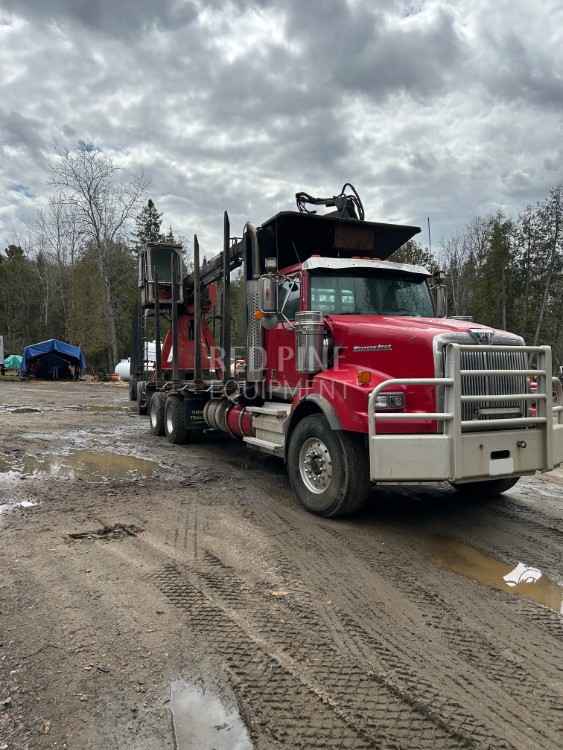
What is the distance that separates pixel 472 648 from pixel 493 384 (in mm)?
2561

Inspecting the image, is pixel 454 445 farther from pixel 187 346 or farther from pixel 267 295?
pixel 187 346

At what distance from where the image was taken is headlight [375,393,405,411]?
4.94 metres

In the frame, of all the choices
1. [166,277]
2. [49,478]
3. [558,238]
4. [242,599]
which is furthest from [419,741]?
[558,238]

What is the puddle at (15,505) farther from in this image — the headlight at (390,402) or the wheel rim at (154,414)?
the wheel rim at (154,414)

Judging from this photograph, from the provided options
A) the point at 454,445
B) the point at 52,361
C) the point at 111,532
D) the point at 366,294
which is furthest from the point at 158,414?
the point at 52,361

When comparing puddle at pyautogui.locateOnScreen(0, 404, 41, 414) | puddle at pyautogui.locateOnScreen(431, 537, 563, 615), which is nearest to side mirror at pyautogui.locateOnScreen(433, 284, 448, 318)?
puddle at pyautogui.locateOnScreen(431, 537, 563, 615)

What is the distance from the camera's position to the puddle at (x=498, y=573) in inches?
153

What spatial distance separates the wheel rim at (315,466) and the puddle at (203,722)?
298 cm

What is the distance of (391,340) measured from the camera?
17.7 feet

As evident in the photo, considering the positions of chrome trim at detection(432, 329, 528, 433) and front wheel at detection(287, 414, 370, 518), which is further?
front wheel at detection(287, 414, 370, 518)

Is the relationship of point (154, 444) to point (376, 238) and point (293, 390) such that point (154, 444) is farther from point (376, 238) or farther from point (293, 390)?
point (376, 238)

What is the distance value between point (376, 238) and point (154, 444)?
5.78m

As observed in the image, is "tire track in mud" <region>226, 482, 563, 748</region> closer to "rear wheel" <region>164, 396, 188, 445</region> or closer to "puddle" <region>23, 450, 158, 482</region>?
"puddle" <region>23, 450, 158, 482</region>

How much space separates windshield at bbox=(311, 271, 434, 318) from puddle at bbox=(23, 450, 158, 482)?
11.6 ft
